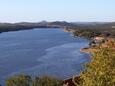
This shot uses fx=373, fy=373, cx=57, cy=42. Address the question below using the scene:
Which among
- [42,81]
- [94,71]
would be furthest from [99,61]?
[42,81]

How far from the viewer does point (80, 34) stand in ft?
460

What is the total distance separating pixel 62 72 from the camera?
170 ft

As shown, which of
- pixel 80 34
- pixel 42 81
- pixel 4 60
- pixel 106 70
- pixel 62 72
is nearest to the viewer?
pixel 106 70

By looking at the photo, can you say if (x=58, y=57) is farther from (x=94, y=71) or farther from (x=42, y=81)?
Result: (x=94, y=71)

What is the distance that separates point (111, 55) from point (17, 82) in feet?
49.6

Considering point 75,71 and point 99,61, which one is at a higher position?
point 99,61

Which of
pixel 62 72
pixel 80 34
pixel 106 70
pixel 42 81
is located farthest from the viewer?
pixel 80 34

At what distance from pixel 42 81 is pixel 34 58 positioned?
132ft

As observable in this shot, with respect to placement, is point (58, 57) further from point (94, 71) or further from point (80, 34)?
point (80, 34)

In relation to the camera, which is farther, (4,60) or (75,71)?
(4,60)

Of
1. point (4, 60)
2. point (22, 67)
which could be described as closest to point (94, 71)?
point (22, 67)

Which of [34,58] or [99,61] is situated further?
[34,58]

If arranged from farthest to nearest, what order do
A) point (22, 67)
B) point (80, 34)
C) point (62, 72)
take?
point (80, 34) < point (22, 67) < point (62, 72)

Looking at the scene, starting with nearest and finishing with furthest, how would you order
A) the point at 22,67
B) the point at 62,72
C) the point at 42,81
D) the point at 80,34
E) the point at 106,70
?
the point at 106,70, the point at 42,81, the point at 62,72, the point at 22,67, the point at 80,34
